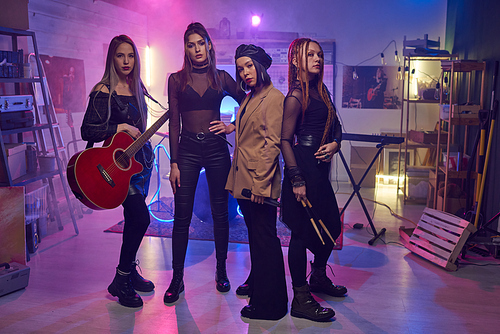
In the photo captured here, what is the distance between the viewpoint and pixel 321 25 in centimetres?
641

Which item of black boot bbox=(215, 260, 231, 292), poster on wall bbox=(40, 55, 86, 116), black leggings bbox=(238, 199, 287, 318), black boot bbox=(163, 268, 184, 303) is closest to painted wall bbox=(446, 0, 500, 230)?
black leggings bbox=(238, 199, 287, 318)

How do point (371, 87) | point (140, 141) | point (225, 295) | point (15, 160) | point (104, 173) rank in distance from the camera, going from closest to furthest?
point (104, 173) < point (140, 141) < point (225, 295) < point (15, 160) < point (371, 87)

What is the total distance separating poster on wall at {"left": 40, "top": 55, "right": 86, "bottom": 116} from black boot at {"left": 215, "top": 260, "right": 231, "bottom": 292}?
118 inches

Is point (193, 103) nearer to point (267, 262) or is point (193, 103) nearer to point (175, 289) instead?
point (267, 262)

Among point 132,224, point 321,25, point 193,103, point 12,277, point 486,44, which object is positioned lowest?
point 12,277

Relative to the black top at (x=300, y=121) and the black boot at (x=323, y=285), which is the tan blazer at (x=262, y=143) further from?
the black boot at (x=323, y=285)

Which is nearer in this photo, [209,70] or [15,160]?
[209,70]

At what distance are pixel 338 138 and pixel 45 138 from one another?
134 inches

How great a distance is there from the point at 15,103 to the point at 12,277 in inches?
56.9

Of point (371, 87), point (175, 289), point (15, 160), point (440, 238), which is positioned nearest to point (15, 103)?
point (15, 160)

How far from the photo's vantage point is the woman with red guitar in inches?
97.1

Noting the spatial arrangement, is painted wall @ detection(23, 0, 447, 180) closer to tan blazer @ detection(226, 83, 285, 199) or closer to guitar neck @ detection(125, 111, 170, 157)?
guitar neck @ detection(125, 111, 170, 157)

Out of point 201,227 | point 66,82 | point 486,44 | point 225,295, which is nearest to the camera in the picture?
point 225,295

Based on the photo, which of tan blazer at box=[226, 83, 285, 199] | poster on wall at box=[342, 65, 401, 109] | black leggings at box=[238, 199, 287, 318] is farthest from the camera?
poster on wall at box=[342, 65, 401, 109]
